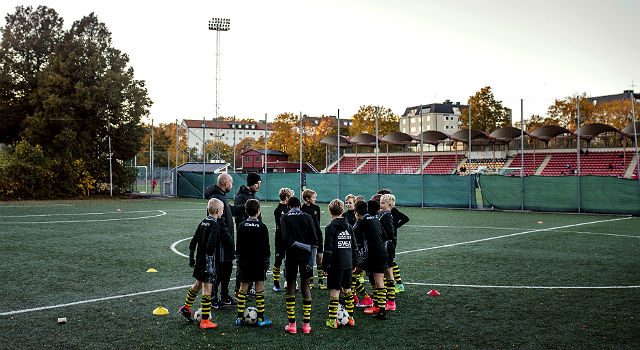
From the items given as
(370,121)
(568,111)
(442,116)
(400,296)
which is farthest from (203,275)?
(442,116)

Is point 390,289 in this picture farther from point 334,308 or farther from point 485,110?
point 485,110

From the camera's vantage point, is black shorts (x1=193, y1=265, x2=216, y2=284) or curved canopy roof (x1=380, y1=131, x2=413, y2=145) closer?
black shorts (x1=193, y1=265, x2=216, y2=284)

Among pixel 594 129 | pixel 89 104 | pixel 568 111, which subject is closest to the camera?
pixel 89 104

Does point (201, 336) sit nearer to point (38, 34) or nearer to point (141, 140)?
point (141, 140)

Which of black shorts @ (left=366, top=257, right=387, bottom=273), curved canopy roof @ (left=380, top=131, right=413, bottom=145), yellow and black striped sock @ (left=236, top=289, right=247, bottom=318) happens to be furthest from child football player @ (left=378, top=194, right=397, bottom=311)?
curved canopy roof @ (left=380, top=131, right=413, bottom=145)

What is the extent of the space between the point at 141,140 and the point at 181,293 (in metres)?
38.4

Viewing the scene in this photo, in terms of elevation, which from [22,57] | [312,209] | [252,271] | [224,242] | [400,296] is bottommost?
[400,296]

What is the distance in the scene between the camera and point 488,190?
31.5 metres

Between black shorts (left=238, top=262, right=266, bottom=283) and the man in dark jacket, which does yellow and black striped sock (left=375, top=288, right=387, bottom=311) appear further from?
the man in dark jacket

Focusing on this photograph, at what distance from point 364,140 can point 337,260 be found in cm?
5231

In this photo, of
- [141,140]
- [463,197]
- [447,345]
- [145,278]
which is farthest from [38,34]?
[447,345]

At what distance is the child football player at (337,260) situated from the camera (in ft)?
25.1

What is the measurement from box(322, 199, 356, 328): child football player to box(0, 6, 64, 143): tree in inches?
1625

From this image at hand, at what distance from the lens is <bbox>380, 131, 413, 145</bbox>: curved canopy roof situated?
5781cm
